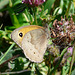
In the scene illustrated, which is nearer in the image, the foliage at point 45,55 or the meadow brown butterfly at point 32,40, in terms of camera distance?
the meadow brown butterfly at point 32,40

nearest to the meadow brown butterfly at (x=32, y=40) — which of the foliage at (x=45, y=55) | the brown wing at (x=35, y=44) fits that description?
the brown wing at (x=35, y=44)

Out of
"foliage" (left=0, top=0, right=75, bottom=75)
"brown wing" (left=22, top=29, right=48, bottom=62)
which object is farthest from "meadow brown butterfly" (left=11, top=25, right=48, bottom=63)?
"foliage" (left=0, top=0, right=75, bottom=75)

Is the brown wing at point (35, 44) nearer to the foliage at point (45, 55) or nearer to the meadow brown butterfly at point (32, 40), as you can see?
the meadow brown butterfly at point (32, 40)

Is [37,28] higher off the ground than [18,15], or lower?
lower

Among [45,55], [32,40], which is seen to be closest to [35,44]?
[32,40]

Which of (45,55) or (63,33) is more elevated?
(63,33)

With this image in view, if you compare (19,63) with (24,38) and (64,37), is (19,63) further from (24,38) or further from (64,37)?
(64,37)

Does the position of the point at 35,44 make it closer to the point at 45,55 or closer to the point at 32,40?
the point at 32,40

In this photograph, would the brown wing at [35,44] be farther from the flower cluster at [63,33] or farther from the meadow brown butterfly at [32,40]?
the flower cluster at [63,33]

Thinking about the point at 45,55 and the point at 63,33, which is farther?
the point at 45,55

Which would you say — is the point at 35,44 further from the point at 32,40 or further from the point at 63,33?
the point at 63,33

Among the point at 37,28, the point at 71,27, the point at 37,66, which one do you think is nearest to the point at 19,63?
the point at 37,66
